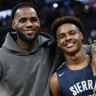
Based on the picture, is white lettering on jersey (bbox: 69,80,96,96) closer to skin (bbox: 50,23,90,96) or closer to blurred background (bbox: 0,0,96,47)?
skin (bbox: 50,23,90,96)

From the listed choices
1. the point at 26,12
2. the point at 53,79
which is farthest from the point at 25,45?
the point at 53,79

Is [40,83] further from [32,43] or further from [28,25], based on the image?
[28,25]

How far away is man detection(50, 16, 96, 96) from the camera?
5.94ft

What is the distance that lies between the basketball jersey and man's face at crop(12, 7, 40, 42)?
1.44 ft

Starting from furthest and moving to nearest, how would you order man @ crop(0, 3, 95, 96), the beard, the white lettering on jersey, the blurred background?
the blurred background
the beard
man @ crop(0, 3, 95, 96)
the white lettering on jersey

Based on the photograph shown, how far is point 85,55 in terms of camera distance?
6.53 ft

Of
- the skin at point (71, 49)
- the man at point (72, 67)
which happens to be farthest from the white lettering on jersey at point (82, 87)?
the skin at point (71, 49)

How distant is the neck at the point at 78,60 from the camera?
195cm

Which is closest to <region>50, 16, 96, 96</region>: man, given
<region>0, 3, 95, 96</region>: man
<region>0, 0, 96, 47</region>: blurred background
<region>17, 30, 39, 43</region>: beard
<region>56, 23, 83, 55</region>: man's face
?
<region>56, 23, 83, 55</region>: man's face

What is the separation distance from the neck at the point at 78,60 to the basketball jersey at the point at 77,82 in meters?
0.05

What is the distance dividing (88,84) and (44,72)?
0.42 m

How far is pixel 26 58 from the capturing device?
1.98 meters

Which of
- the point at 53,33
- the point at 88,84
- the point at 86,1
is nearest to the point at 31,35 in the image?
the point at 53,33

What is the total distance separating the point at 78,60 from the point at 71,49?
14cm
